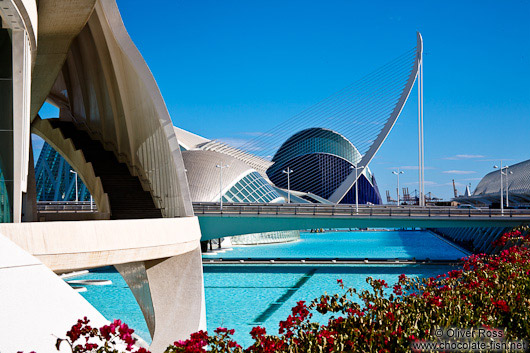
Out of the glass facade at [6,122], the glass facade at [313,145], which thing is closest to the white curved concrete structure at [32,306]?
the glass facade at [6,122]

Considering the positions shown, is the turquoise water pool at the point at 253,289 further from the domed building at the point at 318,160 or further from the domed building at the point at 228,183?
the domed building at the point at 318,160

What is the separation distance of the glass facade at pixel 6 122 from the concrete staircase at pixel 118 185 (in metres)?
9.11

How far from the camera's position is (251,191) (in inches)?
2313

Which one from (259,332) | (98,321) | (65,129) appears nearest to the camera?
(259,332)

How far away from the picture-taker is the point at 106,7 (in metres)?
16.8

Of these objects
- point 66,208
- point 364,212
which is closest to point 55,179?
point 66,208

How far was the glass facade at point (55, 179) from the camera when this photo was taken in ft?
254

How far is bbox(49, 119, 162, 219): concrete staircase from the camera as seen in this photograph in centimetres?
2150

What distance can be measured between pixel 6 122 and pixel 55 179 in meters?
71.1

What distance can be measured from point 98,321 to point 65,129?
78.1ft

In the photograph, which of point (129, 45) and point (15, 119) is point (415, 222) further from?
point (15, 119)

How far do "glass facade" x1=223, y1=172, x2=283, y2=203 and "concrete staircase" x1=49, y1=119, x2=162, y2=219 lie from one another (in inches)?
1180

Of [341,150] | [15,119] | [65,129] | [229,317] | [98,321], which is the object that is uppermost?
[341,150]

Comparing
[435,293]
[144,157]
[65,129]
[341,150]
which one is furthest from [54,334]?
[341,150]
